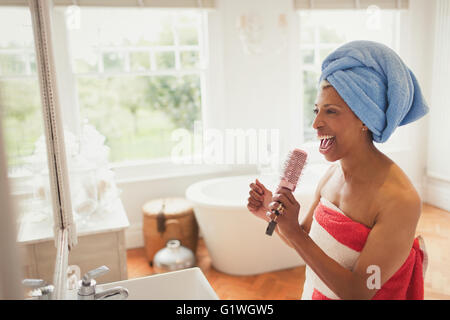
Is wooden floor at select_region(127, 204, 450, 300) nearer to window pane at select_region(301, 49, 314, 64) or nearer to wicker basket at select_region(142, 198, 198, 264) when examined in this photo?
wicker basket at select_region(142, 198, 198, 264)

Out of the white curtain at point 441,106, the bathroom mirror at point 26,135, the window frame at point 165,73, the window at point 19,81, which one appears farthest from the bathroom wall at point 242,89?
the window at point 19,81

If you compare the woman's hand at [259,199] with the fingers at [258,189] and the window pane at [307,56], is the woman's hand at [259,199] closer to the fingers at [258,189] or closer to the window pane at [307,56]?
the fingers at [258,189]

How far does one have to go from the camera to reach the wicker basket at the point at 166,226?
322 centimetres

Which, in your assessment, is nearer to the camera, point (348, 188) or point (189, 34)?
point (348, 188)

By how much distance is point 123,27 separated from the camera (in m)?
3.50

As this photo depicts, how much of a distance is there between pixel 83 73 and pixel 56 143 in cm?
252

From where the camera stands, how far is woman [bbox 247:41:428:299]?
873 mm

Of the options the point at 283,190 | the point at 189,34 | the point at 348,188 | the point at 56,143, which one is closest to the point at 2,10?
the point at 56,143

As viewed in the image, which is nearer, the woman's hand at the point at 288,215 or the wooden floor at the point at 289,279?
the woman's hand at the point at 288,215

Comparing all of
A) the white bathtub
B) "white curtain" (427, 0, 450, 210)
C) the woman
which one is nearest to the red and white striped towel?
the woman

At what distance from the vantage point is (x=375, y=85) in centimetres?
89

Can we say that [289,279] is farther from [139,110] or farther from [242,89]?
[139,110]
